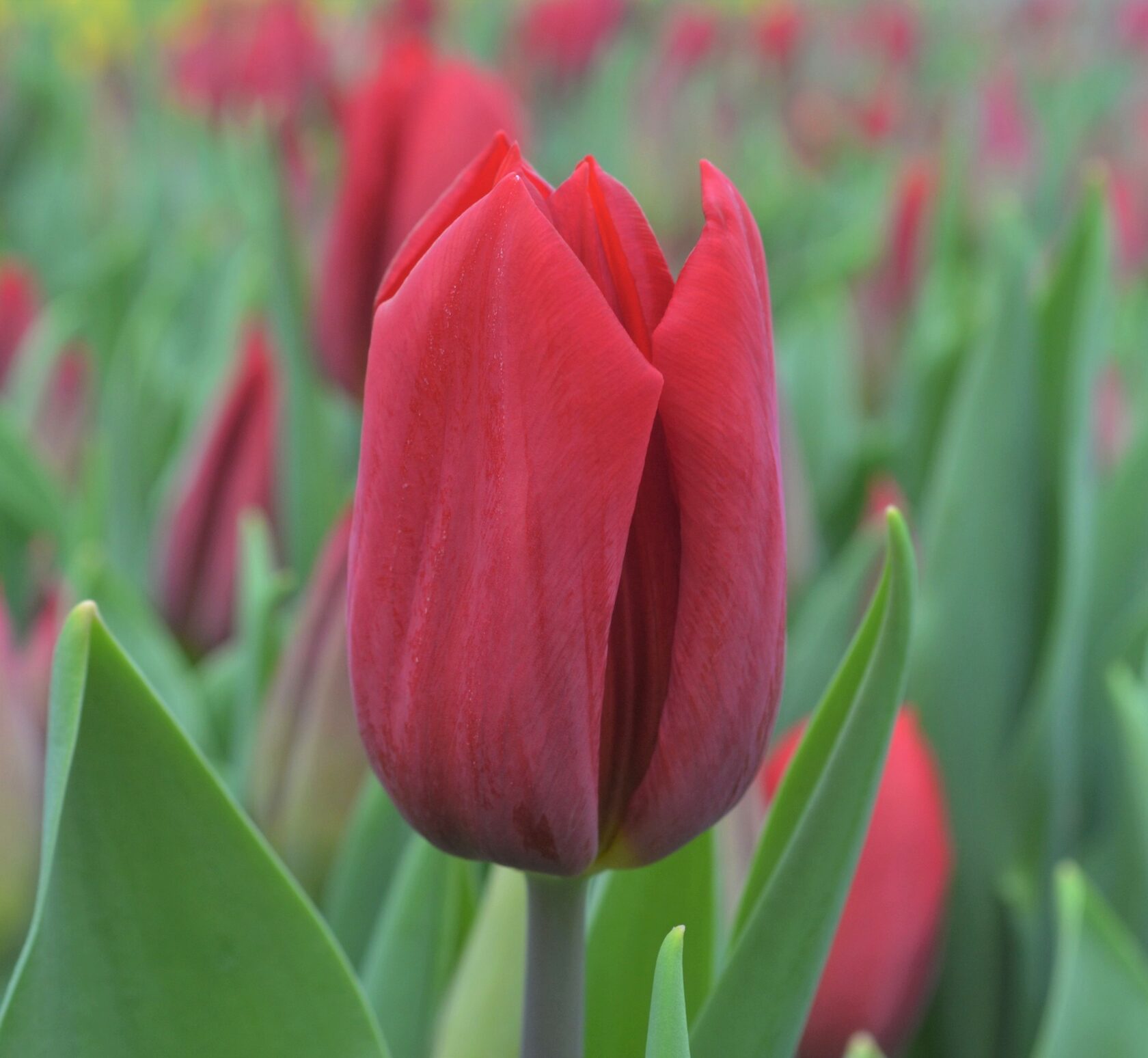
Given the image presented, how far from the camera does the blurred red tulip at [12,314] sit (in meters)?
0.95

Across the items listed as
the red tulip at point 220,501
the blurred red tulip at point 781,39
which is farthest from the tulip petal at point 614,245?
the blurred red tulip at point 781,39

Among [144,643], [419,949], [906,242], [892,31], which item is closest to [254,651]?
[144,643]

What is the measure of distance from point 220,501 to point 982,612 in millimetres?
366

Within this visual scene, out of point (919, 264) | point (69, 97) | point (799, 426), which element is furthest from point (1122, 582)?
point (69, 97)

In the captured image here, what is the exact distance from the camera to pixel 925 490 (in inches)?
34.5

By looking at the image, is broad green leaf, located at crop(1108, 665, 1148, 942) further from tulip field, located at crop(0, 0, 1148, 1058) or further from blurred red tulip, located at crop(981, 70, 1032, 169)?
blurred red tulip, located at crop(981, 70, 1032, 169)

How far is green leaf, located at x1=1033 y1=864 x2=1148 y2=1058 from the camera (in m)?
0.39

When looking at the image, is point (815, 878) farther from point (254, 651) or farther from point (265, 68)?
point (265, 68)

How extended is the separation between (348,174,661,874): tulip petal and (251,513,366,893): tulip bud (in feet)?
0.74

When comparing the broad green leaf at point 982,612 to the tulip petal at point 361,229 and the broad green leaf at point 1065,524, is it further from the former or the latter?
the tulip petal at point 361,229

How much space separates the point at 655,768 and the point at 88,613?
0.35 ft

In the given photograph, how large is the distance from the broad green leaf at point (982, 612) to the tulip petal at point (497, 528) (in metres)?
0.41

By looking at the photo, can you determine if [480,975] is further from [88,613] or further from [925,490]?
[925,490]

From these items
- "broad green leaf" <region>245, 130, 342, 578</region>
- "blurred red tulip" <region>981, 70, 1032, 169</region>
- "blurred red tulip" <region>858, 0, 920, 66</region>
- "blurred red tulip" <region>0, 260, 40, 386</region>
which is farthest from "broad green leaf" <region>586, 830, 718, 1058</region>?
"blurred red tulip" <region>858, 0, 920, 66</region>
